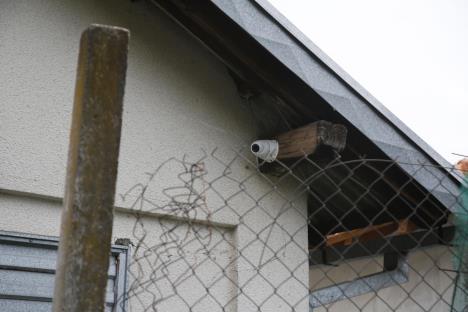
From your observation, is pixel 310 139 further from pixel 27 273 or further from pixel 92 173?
pixel 92 173

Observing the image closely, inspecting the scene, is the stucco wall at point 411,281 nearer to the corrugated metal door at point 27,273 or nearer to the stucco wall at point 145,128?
the stucco wall at point 145,128

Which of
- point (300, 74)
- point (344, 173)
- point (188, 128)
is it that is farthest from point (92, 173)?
point (344, 173)

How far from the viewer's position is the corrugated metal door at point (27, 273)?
111 inches

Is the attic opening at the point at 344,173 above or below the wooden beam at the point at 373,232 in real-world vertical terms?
above

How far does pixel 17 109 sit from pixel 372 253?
2.52 metres

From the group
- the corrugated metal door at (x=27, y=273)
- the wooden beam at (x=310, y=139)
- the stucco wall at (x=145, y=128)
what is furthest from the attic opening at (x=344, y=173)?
the corrugated metal door at (x=27, y=273)

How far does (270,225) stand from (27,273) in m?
1.40

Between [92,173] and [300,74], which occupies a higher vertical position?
[300,74]

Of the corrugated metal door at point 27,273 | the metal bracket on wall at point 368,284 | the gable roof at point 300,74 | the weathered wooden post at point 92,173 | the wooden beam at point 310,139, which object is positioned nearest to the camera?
the weathered wooden post at point 92,173

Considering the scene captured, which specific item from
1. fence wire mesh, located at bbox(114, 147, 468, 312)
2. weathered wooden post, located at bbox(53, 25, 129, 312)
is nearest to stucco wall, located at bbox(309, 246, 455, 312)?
fence wire mesh, located at bbox(114, 147, 468, 312)

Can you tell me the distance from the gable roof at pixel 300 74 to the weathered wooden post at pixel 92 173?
1888 millimetres

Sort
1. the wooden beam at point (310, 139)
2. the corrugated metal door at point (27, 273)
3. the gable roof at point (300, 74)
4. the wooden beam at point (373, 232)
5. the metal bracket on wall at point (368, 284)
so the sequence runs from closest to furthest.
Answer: the corrugated metal door at point (27, 273)
the gable roof at point (300, 74)
the wooden beam at point (310, 139)
the metal bracket on wall at point (368, 284)
the wooden beam at point (373, 232)

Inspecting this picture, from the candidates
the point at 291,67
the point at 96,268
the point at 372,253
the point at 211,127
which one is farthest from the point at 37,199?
the point at 372,253

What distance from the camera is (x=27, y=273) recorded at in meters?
2.89
